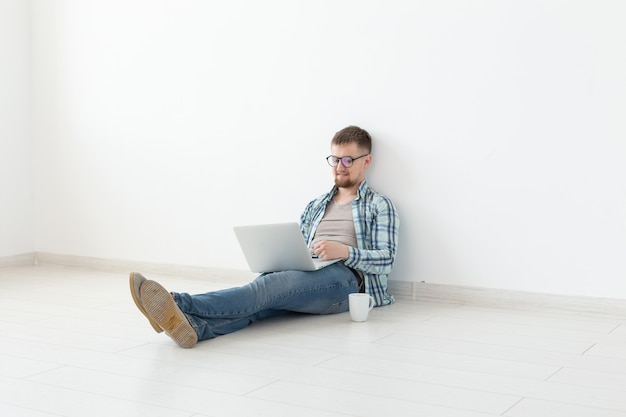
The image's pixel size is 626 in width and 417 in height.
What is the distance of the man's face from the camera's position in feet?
11.5

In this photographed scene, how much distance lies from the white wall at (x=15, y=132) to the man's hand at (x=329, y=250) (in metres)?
2.29

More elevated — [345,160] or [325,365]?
[345,160]

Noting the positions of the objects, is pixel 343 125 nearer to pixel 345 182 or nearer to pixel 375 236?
pixel 345 182

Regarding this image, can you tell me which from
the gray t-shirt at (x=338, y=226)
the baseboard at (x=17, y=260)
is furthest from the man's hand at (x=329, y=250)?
the baseboard at (x=17, y=260)

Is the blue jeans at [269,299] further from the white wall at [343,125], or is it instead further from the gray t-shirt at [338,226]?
the white wall at [343,125]

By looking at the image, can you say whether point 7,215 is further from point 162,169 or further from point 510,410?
point 510,410

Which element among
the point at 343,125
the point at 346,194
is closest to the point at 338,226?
the point at 346,194

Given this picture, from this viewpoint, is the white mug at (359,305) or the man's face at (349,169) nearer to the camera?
the white mug at (359,305)

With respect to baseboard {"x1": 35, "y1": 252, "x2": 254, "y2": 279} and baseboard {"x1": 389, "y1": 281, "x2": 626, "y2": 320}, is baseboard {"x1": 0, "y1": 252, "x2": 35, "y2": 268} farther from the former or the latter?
baseboard {"x1": 389, "y1": 281, "x2": 626, "y2": 320}

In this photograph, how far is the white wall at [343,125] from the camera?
3.20 metres

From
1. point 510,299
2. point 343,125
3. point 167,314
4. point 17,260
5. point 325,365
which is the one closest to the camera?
point 325,365

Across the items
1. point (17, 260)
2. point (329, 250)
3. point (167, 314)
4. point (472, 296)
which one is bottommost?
point (17, 260)

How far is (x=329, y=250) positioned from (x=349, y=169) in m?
0.51

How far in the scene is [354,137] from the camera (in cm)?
355
